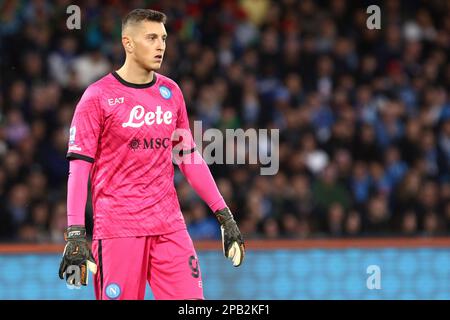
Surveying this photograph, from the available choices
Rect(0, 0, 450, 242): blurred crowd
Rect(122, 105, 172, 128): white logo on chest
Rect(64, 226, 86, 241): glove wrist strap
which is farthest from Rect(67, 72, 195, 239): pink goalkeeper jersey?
Rect(0, 0, 450, 242): blurred crowd

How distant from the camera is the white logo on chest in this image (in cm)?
603

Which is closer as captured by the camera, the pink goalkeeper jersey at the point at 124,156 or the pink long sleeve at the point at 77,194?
the pink long sleeve at the point at 77,194

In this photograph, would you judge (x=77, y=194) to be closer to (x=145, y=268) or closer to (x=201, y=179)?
(x=145, y=268)

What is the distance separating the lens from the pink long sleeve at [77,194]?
19.2 ft

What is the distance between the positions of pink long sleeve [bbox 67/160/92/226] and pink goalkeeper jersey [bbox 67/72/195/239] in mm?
76

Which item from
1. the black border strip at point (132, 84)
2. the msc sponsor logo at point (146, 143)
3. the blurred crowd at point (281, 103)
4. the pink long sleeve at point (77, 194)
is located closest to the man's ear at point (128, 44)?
the black border strip at point (132, 84)

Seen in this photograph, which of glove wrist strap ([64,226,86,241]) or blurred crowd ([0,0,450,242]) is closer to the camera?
glove wrist strap ([64,226,86,241])

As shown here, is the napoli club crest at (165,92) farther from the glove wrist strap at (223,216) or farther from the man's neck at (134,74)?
the glove wrist strap at (223,216)

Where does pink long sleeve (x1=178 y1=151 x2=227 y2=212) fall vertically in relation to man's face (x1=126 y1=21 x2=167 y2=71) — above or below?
below

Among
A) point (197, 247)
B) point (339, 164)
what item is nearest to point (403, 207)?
point (339, 164)

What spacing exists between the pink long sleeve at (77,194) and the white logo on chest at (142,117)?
1.20 ft

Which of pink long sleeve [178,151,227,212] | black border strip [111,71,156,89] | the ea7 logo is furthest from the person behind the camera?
pink long sleeve [178,151,227,212]

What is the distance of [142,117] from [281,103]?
6.73 m

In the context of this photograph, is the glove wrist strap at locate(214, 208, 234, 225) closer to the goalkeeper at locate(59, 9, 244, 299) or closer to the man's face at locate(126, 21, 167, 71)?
the goalkeeper at locate(59, 9, 244, 299)
